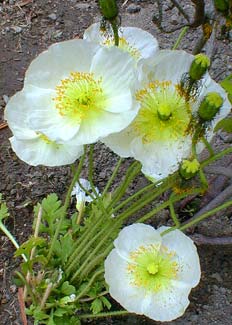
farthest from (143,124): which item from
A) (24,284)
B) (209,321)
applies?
(209,321)

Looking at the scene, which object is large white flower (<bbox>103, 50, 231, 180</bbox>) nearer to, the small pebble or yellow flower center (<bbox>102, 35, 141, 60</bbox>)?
yellow flower center (<bbox>102, 35, 141, 60</bbox>)

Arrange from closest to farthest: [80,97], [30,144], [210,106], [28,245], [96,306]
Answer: [210,106] < [80,97] < [30,144] < [28,245] < [96,306]

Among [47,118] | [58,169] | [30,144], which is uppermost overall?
[47,118]

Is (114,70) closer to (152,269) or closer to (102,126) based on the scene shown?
(102,126)

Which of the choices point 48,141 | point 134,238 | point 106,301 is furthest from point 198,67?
point 106,301

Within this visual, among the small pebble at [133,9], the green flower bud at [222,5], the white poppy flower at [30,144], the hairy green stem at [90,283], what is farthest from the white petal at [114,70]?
the small pebble at [133,9]
